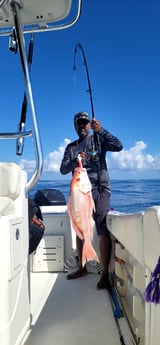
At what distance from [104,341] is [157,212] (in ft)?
3.92

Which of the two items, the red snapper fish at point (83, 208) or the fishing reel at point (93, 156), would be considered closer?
the red snapper fish at point (83, 208)

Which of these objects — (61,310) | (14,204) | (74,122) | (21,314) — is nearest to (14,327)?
(21,314)

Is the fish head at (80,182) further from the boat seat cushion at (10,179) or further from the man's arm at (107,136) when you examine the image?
the boat seat cushion at (10,179)

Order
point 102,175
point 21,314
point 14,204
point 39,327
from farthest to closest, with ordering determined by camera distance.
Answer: point 102,175 → point 39,327 → point 14,204 → point 21,314

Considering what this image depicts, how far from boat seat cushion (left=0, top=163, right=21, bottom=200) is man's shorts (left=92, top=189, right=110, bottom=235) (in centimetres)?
129

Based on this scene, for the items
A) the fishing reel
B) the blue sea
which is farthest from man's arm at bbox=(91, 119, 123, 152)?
the blue sea

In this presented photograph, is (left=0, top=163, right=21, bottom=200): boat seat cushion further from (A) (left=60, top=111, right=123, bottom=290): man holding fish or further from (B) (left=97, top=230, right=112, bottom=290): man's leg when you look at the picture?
(B) (left=97, top=230, right=112, bottom=290): man's leg

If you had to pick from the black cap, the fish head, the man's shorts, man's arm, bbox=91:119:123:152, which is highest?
the black cap

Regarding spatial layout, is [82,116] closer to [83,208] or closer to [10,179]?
[83,208]

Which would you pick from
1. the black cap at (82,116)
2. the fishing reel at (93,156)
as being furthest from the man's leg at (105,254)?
the black cap at (82,116)

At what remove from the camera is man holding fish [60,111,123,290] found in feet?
8.29

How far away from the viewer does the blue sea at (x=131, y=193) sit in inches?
311

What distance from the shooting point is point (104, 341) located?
5.59 ft

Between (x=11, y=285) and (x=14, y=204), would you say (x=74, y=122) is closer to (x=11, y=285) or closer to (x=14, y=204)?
(x=14, y=204)
